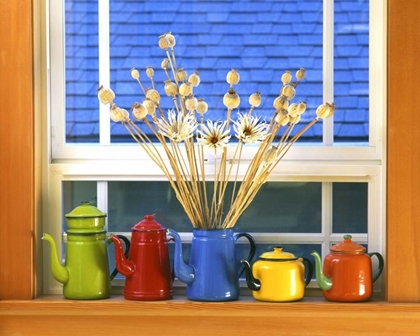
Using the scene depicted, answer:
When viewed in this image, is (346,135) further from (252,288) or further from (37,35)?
(37,35)

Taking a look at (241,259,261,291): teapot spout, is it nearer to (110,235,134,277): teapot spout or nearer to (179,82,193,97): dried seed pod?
(110,235,134,277): teapot spout

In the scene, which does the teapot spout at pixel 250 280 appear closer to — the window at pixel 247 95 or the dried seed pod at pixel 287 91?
→ the window at pixel 247 95

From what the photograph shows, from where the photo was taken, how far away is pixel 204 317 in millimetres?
2797

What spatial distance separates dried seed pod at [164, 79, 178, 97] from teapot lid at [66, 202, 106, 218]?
1.57 feet

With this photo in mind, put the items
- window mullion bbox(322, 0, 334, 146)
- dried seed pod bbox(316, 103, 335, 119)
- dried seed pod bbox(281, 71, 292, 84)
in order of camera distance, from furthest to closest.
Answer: window mullion bbox(322, 0, 334, 146) → dried seed pod bbox(281, 71, 292, 84) → dried seed pod bbox(316, 103, 335, 119)

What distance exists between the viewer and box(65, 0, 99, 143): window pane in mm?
2977

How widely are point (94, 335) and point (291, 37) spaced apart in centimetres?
125

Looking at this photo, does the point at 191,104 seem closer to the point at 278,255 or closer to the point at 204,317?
the point at 278,255

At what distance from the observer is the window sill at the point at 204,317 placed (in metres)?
2.74

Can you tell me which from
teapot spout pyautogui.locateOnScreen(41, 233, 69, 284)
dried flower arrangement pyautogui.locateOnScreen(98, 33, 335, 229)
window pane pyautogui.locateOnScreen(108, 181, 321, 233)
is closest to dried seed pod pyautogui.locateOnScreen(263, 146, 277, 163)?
dried flower arrangement pyautogui.locateOnScreen(98, 33, 335, 229)

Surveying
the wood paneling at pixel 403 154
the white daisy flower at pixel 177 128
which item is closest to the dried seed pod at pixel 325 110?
the wood paneling at pixel 403 154

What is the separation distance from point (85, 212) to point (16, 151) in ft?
1.04

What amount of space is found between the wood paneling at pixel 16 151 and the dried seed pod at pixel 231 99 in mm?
679

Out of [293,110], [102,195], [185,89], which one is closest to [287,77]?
[293,110]
